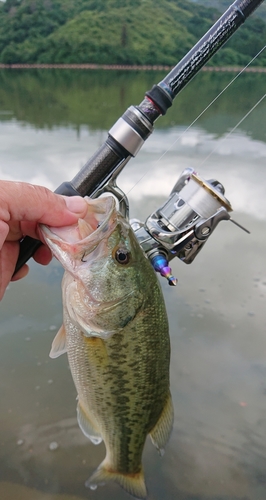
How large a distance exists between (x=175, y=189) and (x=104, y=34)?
206ft

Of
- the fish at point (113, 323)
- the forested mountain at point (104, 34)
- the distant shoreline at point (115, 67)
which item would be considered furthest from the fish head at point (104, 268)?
the forested mountain at point (104, 34)

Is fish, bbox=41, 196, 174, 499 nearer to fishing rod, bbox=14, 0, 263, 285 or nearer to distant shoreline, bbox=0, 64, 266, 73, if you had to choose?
fishing rod, bbox=14, 0, 263, 285

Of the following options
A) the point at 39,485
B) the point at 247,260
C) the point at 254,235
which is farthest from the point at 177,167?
the point at 39,485

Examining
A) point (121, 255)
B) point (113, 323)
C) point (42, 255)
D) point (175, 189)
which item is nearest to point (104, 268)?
point (121, 255)

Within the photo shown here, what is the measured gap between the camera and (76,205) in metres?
1.41

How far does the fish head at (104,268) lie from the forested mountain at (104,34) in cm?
5164

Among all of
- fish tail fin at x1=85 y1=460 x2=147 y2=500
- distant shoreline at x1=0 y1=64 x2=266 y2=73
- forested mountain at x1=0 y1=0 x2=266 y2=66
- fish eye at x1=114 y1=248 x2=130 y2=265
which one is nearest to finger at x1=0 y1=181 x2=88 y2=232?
fish eye at x1=114 y1=248 x2=130 y2=265

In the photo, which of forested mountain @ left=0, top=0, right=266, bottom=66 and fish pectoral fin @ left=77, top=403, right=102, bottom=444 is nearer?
fish pectoral fin @ left=77, top=403, right=102, bottom=444

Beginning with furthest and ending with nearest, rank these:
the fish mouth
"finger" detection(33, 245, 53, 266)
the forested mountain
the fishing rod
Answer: the forested mountain
"finger" detection(33, 245, 53, 266)
the fishing rod
the fish mouth

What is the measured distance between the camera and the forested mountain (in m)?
50.8

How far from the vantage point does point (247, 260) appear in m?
4.49

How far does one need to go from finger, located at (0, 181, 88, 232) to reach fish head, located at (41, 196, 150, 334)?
2.2 inches

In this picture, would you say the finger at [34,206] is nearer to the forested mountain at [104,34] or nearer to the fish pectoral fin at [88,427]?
the fish pectoral fin at [88,427]

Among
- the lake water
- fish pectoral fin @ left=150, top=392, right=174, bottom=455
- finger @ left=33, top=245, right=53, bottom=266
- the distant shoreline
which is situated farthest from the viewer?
the distant shoreline
